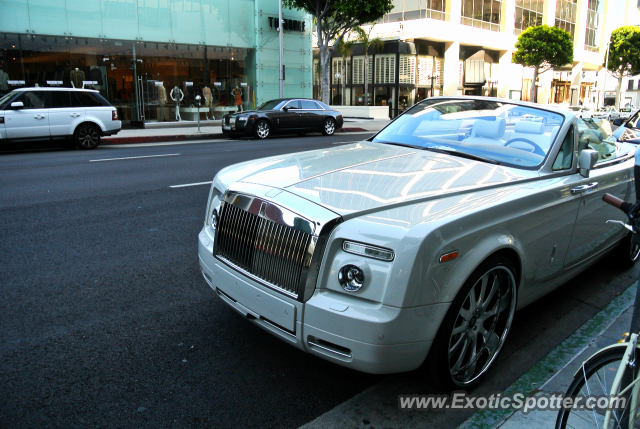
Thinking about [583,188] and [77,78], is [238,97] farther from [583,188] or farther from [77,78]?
[583,188]

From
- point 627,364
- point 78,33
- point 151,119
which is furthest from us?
point 151,119

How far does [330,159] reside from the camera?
3.91 metres

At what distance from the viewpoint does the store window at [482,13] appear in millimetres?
44344

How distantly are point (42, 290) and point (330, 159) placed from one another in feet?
8.57

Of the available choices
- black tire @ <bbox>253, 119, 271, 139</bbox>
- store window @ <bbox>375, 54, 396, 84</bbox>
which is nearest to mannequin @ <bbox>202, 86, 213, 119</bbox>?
black tire @ <bbox>253, 119, 271, 139</bbox>

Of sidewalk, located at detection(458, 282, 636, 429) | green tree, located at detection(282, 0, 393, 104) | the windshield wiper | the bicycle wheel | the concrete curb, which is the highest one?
green tree, located at detection(282, 0, 393, 104)

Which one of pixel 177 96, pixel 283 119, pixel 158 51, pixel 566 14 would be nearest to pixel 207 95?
pixel 177 96

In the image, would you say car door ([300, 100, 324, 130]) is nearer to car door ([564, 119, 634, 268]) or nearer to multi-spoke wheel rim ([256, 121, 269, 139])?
multi-spoke wheel rim ([256, 121, 269, 139])

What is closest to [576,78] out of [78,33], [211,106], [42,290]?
[211,106]

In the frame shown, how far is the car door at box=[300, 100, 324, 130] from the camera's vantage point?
20484 millimetres

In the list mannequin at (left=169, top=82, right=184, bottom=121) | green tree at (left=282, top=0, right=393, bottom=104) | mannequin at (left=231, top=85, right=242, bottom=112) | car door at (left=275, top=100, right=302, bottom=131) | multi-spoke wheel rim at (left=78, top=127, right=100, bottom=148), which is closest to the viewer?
multi-spoke wheel rim at (left=78, top=127, right=100, bottom=148)

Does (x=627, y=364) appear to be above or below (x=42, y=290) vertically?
above

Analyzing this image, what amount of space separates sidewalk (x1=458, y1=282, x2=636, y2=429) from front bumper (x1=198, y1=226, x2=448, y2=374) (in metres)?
0.54

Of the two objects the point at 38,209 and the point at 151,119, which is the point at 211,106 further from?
the point at 38,209
